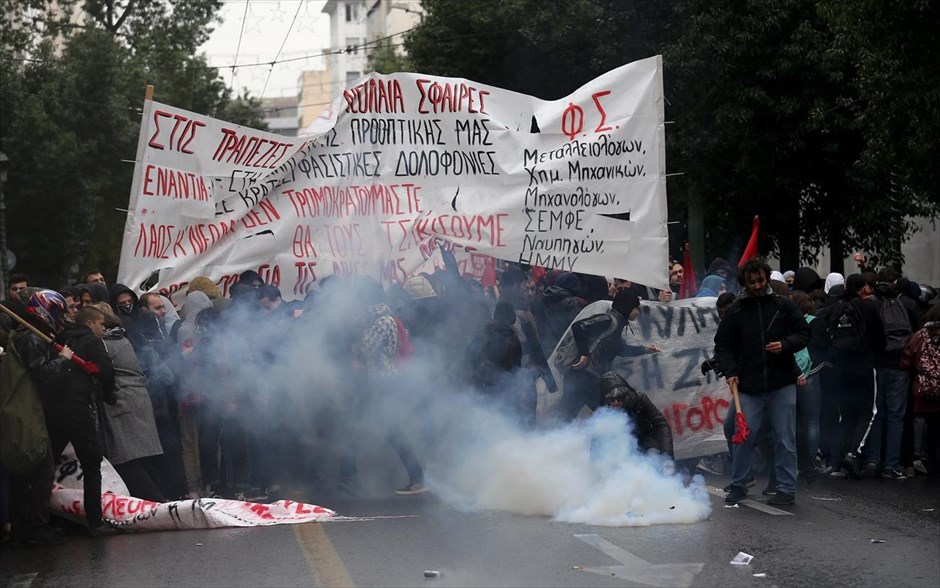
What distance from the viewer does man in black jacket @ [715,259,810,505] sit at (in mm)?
9008

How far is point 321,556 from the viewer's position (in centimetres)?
747

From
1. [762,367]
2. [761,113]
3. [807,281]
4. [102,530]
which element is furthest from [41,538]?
[761,113]

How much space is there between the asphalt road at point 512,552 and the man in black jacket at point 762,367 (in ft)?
0.90

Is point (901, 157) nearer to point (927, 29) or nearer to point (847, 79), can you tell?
point (927, 29)

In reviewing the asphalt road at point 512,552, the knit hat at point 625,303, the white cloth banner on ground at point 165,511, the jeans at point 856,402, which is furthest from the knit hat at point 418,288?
the jeans at point 856,402

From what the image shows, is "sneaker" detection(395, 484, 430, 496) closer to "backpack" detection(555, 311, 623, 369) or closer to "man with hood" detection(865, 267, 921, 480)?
"backpack" detection(555, 311, 623, 369)

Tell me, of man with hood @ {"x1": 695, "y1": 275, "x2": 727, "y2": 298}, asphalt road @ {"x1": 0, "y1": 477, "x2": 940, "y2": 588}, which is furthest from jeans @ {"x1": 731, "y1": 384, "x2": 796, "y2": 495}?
man with hood @ {"x1": 695, "y1": 275, "x2": 727, "y2": 298}

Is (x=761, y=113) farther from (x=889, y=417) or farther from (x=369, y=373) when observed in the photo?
(x=369, y=373)

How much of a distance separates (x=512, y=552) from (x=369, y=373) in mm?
2840

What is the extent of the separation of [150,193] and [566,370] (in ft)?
11.6

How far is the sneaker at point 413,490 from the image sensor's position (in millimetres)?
9891

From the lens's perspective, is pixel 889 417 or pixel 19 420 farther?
pixel 889 417

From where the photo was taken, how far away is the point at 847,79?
22.0 m

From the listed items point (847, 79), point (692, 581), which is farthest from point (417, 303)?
point (847, 79)
